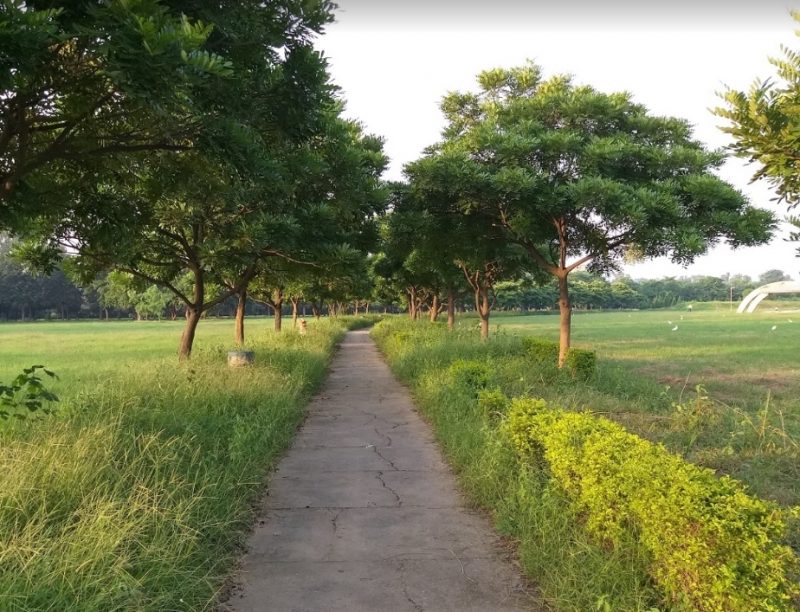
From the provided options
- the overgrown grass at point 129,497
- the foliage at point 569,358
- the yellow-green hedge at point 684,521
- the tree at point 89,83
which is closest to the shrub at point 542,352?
the foliage at point 569,358

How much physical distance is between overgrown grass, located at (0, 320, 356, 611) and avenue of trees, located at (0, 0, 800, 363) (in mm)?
2105

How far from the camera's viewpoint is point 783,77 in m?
3.10

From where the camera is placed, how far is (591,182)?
1050cm

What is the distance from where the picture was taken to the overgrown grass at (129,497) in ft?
10.6

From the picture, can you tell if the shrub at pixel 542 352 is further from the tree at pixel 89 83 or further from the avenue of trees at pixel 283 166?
the tree at pixel 89 83

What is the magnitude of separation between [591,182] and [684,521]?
8495 mm

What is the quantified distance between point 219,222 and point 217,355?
3.80 metres

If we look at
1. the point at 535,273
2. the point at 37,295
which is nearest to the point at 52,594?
the point at 535,273

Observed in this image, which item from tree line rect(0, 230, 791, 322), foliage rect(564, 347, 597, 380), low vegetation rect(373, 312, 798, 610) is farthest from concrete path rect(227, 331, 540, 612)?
tree line rect(0, 230, 791, 322)

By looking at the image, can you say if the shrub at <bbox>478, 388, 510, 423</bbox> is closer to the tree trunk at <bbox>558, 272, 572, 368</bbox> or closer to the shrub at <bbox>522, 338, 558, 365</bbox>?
the tree trunk at <bbox>558, 272, 572, 368</bbox>

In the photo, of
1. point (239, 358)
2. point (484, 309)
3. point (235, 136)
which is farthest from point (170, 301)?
point (235, 136)

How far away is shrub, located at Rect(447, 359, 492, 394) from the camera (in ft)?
29.3

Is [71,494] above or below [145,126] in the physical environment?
below

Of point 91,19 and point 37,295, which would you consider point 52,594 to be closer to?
point 91,19
